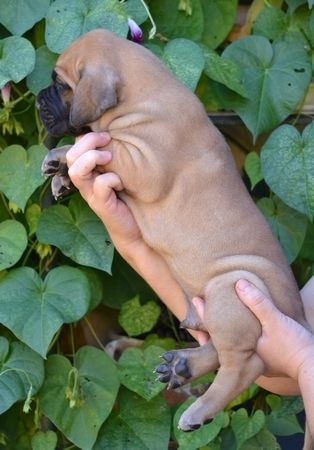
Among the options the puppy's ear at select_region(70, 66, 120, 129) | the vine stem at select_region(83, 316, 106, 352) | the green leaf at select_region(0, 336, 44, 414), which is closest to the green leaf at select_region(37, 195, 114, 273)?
the green leaf at select_region(0, 336, 44, 414)

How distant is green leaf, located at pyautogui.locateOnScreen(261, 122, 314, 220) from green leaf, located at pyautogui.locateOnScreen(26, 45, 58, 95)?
1.90 feet

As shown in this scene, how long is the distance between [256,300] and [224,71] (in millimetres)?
940

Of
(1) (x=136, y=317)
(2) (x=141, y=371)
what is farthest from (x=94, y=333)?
(2) (x=141, y=371)

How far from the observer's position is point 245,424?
104 inches

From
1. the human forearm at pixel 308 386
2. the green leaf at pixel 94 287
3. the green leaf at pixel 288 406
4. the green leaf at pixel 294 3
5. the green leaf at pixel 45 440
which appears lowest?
the green leaf at pixel 45 440

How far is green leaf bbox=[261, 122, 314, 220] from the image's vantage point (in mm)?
2500

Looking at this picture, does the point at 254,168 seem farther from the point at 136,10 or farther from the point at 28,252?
the point at 28,252

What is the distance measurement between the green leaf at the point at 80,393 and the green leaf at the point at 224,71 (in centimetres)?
78

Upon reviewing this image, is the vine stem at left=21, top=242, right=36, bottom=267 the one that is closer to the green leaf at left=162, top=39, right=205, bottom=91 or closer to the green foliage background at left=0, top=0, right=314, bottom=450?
the green foliage background at left=0, top=0, right=314, bottom=450

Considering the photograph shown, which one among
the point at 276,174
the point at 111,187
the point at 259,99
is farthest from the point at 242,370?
the point at 259,99

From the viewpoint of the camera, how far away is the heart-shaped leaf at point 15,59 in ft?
7.62

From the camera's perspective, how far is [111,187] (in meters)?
1.95

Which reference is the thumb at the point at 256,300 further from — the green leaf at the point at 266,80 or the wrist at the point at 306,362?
the green leaf at the point at 266,80

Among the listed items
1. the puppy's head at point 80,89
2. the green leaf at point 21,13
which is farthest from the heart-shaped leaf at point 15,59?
the puppy's head at point 80,89
